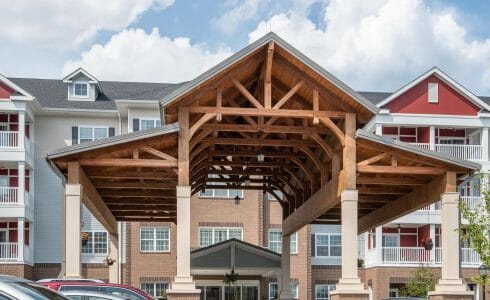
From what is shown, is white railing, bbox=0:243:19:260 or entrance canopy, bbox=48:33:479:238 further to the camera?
white railing, bbox=0:243:19:260

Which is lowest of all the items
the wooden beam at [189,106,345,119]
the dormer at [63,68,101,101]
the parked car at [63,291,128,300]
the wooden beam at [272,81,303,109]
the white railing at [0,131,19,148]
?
the parked car at [63,291,128,300]

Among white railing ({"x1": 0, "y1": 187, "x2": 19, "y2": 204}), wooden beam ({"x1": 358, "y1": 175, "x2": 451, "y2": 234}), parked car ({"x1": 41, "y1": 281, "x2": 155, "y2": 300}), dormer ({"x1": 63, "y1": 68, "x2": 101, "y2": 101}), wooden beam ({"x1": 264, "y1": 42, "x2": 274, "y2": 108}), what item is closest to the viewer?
parked car ({"x1": 41, "y1": 281, "x2": 155, "y2": 300})

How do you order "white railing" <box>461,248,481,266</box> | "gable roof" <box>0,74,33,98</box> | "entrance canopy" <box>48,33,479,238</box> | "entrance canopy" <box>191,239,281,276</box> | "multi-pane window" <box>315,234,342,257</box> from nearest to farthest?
1. "entrance canopy" <box>48,33,479,238</box>
2. "entrance canopy" <box>191,239,281,276</box>
3. "gable roof" <box>0,74,33,98</box>
4. "white railing" <box>461,248,481,266</box>
5. "multi-pane window" <box>315,234,342,257</box>

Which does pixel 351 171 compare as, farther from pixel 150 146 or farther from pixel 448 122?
pixel 448 122

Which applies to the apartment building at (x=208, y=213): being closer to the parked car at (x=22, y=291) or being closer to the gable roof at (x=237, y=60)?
the gable roof at (x=237, y=60)

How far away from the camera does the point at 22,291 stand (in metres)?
8.03

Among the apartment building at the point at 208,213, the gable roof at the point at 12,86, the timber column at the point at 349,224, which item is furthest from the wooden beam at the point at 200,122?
the gable roof at the point at 12,86

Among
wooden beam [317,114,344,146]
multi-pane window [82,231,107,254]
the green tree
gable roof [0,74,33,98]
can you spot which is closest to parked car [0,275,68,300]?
wooden beam [317,114,344,146]

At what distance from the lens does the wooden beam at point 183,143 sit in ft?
66.8

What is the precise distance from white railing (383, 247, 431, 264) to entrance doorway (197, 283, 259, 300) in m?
7.08

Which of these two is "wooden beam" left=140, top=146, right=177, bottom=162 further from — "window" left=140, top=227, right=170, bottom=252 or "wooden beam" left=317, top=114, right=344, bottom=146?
"window" left=140, top=227, right=170, bottom=252

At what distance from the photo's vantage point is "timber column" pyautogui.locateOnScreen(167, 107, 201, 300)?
1958 cm

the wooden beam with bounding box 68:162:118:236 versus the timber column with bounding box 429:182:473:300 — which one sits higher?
the wooden beam with bounding box 68:162:118:236

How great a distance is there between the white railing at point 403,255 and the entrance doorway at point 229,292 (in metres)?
7.08
